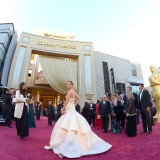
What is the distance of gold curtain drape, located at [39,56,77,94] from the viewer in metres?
17.9

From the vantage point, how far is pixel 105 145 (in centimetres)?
372

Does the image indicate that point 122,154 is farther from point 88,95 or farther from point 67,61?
point 67,61

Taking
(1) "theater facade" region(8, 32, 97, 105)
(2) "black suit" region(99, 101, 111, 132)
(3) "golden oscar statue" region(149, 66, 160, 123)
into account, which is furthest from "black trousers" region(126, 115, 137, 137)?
(1) "theater facade" region(8, 32, 97, 105)

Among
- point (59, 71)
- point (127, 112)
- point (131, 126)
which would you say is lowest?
point (131, 126)

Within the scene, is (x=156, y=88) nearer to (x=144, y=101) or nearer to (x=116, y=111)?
(x=116, y=111)

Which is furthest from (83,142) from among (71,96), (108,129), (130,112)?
(108,129)

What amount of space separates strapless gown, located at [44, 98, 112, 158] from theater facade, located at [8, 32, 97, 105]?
13.0 metres

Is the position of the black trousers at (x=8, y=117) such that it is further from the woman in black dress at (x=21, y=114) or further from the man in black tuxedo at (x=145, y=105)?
the man in black tuxedo at (x=145, y=105)

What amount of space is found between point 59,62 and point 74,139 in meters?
15.9

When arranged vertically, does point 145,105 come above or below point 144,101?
below

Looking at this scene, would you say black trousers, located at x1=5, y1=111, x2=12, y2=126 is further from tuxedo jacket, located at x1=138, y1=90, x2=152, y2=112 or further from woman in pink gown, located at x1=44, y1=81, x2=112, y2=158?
tuxedo jacket, located at x1=138, y1=90, x2=152, y2=112

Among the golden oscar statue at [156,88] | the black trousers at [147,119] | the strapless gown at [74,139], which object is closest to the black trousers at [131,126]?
the black trousers at [147,119]

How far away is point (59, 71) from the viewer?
18328 mm

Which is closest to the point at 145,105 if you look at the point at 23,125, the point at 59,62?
the point at 23,125
